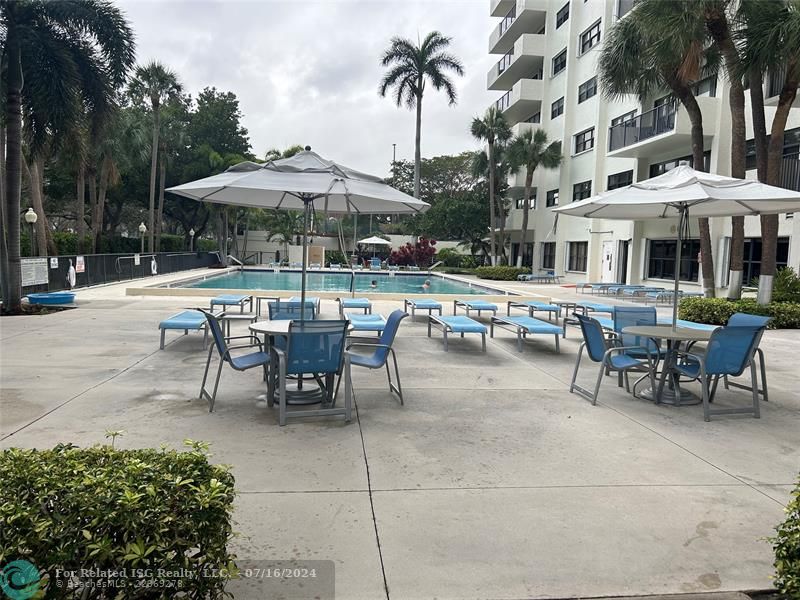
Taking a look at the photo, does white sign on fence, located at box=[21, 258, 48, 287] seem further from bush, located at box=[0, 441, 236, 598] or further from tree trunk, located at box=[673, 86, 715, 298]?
tree trunk, located at box=[673, 86, 715, 298]

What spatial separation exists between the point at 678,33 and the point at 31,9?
13631mm

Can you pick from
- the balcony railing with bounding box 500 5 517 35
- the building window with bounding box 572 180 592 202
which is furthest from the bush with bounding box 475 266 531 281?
the balcony railing with bounding box 500 5 517 35

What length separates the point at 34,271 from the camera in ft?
49.5

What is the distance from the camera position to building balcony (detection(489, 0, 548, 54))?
3456 centimetres

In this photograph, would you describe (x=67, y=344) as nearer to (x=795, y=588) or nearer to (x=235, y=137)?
(x=795, y=588)

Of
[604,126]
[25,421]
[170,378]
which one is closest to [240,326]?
[170,378]

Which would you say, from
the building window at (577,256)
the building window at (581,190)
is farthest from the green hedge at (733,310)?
the building window at (581,190)

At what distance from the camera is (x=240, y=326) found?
1102cm

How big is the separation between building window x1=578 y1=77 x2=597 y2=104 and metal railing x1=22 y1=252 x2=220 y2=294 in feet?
78.0

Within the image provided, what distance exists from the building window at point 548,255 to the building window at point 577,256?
6.35 feet

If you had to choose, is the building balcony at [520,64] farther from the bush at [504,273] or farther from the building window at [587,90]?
the bush at [504,273]

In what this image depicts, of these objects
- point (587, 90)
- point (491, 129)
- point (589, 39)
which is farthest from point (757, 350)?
point (491, 129)

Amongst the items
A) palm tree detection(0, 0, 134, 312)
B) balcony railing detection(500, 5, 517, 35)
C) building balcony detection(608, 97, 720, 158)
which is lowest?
palm tree detection(0, 0, 134, 312)

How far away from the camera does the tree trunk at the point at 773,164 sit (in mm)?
12328
